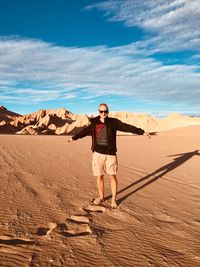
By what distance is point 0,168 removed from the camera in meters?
8.27

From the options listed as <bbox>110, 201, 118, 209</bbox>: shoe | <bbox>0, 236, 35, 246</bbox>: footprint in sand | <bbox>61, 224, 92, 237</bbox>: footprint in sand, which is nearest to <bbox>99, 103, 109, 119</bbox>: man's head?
<bbox>110, 201, 118, 209</bbox>: shoe

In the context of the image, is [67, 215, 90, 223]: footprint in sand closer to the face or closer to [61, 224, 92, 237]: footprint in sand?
[61, 224, 92, 237]: footprint in sand

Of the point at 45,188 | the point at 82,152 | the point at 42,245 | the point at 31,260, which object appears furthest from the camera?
the point at 82,152

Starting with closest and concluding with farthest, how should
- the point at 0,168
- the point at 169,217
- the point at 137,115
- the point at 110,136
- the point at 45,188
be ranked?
the point at 169,217
the point at 110,136
the point at 45,188
the point at 0,168
the point at 137,115

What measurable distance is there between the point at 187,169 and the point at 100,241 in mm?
6416

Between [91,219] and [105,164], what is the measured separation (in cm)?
115

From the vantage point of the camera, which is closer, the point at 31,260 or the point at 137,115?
the point at 31,260

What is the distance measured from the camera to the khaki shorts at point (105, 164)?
17.9 feet

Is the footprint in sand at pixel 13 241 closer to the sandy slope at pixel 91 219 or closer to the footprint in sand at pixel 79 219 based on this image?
the sandy slope at pixel 91 219

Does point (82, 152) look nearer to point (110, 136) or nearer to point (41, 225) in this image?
point (110, 136)

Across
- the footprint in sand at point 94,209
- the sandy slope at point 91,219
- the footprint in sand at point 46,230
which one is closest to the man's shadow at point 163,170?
the sandy slope at point 91,219

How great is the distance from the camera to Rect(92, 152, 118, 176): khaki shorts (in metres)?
5.47

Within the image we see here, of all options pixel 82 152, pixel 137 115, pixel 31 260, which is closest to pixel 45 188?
pixel 31 260

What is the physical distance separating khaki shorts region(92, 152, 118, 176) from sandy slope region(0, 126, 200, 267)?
0.65 m
